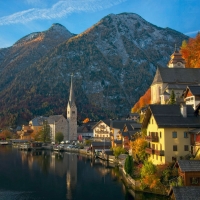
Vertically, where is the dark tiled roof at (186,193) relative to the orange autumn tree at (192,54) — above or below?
below

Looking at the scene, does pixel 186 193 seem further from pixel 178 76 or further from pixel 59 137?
pixel 59 137

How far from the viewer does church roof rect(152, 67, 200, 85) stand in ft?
264

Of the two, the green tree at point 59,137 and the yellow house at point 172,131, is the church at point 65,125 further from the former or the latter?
the yellow house at point 172,131

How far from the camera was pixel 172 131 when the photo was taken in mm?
43094

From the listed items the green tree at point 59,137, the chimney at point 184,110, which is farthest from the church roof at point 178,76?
the green tree at point 59,137

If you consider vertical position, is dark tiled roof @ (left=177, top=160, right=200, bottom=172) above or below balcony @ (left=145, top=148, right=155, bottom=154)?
below

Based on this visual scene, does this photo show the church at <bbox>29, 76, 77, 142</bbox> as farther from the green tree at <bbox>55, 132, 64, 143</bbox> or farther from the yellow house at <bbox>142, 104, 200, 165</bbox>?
the yellow house at <bbox>142, 104, 200, 165</bbox>

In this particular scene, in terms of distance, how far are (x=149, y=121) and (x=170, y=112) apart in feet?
18.1

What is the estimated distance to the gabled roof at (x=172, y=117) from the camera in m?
42.8

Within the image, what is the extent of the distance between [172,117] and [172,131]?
2.22 meters

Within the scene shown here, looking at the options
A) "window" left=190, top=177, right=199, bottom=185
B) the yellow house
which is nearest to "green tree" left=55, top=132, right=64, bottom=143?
the yellow house

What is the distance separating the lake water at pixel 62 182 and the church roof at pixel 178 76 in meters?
29.4

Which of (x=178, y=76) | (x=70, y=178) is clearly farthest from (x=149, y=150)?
(x=178, y=76)

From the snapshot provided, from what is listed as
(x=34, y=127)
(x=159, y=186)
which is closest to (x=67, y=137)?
(x=34, y=127)
